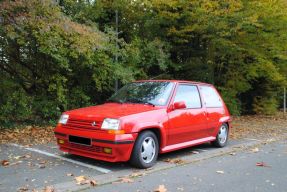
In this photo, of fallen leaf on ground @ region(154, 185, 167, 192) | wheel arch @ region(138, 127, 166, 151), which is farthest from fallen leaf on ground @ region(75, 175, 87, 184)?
wheel arch @ region(138, 127, 166, 151)

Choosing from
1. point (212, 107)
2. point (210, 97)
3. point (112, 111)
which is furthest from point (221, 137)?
point (112, 111)

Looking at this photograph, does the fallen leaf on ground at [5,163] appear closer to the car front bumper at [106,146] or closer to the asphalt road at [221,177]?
the car front bumper at [106,146]

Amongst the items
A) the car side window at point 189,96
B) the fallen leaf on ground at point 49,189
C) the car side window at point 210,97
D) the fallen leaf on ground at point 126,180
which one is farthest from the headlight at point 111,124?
the car side window at point 210,97

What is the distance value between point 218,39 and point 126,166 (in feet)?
29.0

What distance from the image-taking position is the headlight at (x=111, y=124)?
7001 millimetres

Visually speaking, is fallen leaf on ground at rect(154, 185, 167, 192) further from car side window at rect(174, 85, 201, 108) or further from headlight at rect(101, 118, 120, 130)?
car side window at rect(174, 85, 201, 108)

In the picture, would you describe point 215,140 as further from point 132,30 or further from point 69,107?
point 132,30

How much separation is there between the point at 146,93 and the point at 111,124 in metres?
1.72

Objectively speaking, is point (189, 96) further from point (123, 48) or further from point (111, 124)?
point (123, 48)

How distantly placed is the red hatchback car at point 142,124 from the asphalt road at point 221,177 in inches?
23.5

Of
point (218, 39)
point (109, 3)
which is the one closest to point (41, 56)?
point (109, 3)

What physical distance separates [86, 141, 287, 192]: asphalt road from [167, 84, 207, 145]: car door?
0.65 m

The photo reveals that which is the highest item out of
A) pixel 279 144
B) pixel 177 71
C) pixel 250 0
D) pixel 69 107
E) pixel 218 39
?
pixel 250 0

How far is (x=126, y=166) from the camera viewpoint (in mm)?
7535
